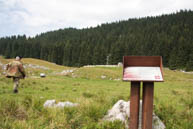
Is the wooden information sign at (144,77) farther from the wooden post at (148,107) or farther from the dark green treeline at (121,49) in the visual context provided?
the dark green treeline at (121,49)

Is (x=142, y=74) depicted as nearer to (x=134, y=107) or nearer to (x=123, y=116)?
(x=134, y=107)

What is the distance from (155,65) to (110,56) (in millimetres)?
69758

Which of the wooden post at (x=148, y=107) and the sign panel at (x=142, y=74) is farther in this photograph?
the wooden post at (x=148, y=107)

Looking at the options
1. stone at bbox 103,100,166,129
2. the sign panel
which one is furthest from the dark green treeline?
the sign panel

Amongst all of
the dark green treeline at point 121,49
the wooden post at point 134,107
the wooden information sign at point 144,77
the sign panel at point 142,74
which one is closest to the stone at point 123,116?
the wooden post at point 134,107

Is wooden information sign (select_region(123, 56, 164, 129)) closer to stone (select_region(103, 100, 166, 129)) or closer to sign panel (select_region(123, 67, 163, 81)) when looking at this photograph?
sign panel (select_region(123, 67, 163, 81))

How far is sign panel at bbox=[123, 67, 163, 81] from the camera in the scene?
3.62m

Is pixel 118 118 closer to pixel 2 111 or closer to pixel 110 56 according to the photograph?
pixel 2 111

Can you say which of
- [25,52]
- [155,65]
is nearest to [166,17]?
[25,52]

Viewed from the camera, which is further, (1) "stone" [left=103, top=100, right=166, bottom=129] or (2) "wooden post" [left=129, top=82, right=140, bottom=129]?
(1) "stone" [left=103, top=100, right=166, bottom=129]

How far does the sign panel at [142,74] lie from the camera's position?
3619 millimetres

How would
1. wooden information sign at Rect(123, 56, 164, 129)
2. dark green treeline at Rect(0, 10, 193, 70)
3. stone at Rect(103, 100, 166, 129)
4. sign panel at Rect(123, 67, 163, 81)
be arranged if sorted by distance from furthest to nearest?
dark green treeline at Rect(0, 10, 193, 70), stone at Rect(103, 100, 166, 129), wooden information sign at Rect(123, 56, 164, 129), sign panel at Rect(123, 67, 163, 81)

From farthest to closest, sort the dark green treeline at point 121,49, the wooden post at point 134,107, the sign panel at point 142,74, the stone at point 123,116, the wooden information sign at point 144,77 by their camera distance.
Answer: the dark green treeline at point 121,49 < the stone at point 123,116 < the wooden post at point 134,107 < the wooden information sign at point 144,77 < the sign panel at point 142,74

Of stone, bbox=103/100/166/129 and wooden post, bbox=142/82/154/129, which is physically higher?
wooden post, bbox=142/82/154/129
